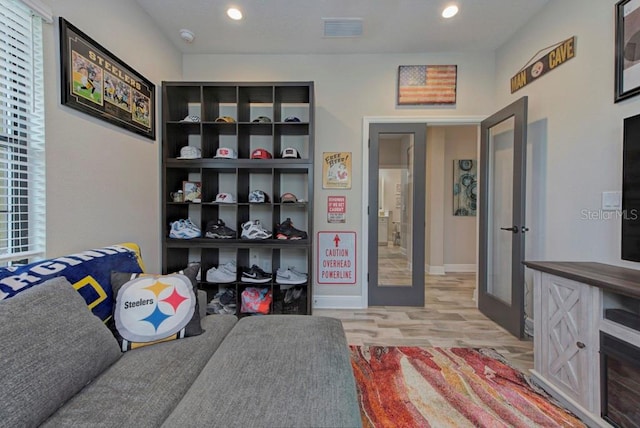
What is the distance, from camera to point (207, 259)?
279cm

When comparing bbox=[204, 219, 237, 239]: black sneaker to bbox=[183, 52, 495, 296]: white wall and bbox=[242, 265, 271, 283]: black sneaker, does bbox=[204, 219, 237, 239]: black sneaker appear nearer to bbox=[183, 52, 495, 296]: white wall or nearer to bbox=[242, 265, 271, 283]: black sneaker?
bbox=[242, 265, 271, 283]: black sneaker

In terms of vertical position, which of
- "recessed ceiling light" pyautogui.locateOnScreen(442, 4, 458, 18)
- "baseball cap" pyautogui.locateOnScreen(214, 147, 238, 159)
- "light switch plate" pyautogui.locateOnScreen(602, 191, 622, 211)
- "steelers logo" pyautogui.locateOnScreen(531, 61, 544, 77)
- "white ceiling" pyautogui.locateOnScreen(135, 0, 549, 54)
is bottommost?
"light switch plate" pyautogui.locateOnScreen(602, 191, 622, 211)

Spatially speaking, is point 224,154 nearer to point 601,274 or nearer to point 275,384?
point 275,384

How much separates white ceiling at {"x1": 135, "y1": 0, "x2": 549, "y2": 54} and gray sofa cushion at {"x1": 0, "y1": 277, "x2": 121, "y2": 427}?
93.6 inches

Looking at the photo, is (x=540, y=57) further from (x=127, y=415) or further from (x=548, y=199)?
(x=127, y=415)

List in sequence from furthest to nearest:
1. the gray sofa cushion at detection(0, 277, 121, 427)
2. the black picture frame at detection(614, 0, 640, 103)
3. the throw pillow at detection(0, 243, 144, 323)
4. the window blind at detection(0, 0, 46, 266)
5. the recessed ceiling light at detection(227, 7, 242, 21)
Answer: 1. the recessed ceiling light at detection(227, 7, 242, 21)
2. the black picture frame at detection(614, 0, 640, 103)
3. the window blind at detection(0, 0, 46, 266)
4. the throw pillow at detection(0, 243, 144, 323)
5. the gray sofa cushion at detection(0, 277, 121, 427)

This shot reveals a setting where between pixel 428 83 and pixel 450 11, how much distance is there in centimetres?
70

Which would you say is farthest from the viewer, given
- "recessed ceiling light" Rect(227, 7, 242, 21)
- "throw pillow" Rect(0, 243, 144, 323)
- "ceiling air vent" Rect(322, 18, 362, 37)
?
"ceiling air vent" Rect(322, 18, 362, 37)

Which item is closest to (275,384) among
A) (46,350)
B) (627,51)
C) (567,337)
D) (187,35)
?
(46,350)

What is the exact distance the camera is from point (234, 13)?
2.32 m

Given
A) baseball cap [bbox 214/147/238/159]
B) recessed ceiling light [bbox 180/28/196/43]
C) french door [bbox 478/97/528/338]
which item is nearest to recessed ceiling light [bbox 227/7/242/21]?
recessed ceiling light [bbox 180/28/196/43]

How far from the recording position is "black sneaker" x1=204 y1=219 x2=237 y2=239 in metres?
2.60

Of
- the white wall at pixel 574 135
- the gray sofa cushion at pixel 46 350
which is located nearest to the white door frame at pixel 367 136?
the white wall at pixel 574 135

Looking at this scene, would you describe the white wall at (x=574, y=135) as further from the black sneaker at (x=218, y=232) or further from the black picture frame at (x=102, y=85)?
the black picture frame at (x=102, y=85)
